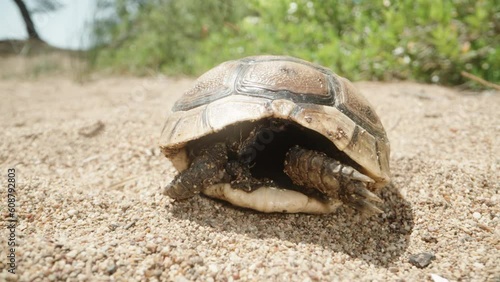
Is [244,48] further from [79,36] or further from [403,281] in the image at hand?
[403,281]

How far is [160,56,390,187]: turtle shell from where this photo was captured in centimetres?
160

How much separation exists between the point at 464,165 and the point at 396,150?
1.51 feet

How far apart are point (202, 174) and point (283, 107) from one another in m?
0.50

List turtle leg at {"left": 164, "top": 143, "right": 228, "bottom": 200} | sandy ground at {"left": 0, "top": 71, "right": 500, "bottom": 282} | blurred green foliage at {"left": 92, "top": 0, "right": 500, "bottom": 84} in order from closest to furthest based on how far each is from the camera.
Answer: sandy ground at {"left": 0, "top": 71, "right": 500, "bottom": 282} → turtle leg at {"left": 164, "top": 143, "right": 228, "bottom": 200} → blurred green foliage at {"left": 92, "top": 0, "right": 500, "bottom": 84}

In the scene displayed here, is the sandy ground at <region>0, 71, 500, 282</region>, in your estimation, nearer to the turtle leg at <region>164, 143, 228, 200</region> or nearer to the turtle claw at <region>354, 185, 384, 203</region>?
the turtle leg at <region>164, 143, 228, 200</region>

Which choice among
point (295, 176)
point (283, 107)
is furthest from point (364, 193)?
point (283, 107)

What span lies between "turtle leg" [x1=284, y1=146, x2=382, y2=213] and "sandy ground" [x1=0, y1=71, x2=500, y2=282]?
0.70 ft

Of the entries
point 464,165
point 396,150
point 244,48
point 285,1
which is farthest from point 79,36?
point 464,165

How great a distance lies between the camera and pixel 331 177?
1.55 meters

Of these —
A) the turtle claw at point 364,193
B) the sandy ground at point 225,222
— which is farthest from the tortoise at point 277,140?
the sandy ground at point 225,222

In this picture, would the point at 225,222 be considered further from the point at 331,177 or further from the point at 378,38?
the point at 378,38

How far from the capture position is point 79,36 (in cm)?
606

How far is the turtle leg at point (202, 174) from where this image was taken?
171 cm

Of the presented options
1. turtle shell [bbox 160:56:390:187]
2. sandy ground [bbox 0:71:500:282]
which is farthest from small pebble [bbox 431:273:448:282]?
turtle shell [bbox 160:56:390:187]
